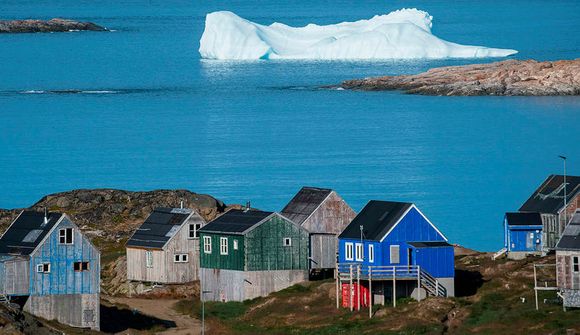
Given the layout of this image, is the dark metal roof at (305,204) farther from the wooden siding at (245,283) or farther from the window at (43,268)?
the window at (43,268)

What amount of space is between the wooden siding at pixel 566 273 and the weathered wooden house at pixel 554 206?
9201mm

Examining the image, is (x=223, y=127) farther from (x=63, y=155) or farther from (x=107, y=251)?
(x=107, y=251)

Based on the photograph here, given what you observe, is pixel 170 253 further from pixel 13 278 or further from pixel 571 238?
pixel 571 238

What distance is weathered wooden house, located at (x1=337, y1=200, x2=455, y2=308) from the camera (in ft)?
177

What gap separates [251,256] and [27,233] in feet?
26.1

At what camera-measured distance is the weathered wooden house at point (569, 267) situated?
50.1m

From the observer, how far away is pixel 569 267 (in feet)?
166

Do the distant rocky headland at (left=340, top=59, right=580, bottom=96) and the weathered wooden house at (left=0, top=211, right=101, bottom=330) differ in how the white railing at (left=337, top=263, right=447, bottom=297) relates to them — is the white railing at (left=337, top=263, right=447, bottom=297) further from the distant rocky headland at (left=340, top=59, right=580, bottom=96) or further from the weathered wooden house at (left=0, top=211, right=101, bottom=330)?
the distant rocky headland at (left=340, top=59, right=580, bottom=96)

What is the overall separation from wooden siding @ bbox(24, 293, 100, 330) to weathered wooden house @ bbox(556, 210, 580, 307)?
1357cm

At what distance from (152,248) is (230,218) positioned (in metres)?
2.96

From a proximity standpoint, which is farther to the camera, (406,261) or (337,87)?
(337,87)

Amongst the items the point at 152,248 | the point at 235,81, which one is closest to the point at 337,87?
the point at 235,81

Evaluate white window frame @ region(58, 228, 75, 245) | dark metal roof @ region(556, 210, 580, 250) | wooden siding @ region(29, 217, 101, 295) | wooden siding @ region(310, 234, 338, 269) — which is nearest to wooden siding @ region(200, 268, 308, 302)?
wooden siding @ region(310, 234, 338, 269)

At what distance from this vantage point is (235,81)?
618 feet
